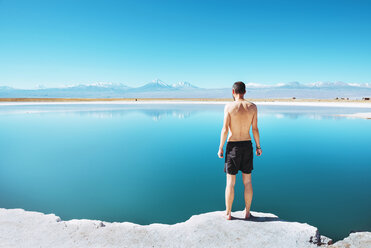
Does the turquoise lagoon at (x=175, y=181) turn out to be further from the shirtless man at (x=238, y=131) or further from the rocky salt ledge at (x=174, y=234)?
the shirtless man at (x=238, y=131)

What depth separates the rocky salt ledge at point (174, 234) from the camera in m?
2.91

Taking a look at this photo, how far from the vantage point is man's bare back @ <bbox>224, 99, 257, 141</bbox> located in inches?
125

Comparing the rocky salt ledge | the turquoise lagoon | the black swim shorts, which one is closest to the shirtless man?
the black swim shorts

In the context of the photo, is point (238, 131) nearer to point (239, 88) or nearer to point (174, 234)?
point (239, 88)

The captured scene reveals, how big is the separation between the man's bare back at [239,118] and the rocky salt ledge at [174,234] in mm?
1137

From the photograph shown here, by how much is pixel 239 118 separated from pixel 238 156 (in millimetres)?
483

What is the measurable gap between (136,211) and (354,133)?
1137cm

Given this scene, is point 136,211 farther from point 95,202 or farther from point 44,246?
point 44,246

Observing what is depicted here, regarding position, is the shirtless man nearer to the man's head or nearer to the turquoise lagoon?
the man's head

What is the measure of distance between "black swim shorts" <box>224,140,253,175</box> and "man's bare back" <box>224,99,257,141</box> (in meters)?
0.08

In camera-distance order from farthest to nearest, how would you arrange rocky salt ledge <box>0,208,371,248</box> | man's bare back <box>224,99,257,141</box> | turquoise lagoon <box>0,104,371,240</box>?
turquoise lagoon <box>0,104,371,240</box>
man's bare back <box>224,99,257,141</box>
rocky salt ledge <box>0,208,371,248</box>

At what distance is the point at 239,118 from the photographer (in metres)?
3.18

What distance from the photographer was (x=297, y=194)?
4637 mm

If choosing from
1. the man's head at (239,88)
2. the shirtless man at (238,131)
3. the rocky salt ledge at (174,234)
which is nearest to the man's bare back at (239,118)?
the shirtless man at (238,131)
